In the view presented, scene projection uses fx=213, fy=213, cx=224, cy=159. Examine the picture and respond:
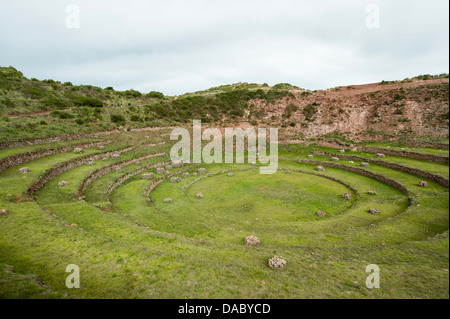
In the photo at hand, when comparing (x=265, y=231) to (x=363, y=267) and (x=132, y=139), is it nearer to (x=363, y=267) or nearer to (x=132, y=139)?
(x=363, y=267)

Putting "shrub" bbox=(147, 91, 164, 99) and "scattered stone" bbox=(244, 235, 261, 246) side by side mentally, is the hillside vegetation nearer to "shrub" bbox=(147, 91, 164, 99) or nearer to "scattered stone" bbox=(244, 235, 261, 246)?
"shrub" bbox=(147, 91, 164, 99)

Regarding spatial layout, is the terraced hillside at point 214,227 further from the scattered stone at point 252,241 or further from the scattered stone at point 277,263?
the scattered stone at point 252,241

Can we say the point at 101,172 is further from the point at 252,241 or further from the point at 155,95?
the point at 155,95

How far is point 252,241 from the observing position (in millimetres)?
13508

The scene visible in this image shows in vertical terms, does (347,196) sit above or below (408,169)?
below

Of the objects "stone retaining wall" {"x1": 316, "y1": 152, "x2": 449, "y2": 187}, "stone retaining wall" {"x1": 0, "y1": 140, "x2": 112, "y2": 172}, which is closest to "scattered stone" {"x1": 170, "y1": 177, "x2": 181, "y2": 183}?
"stone retaining wall" {"x1": 0, "y1": 140, "x2": 112, "y2": 172}

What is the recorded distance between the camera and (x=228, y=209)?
796 inches

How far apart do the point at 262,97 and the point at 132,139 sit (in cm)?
4223

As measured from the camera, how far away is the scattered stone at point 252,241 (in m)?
13.4
